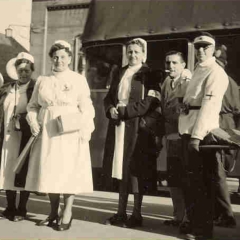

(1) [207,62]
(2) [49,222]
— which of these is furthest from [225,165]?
(2) [49,222]

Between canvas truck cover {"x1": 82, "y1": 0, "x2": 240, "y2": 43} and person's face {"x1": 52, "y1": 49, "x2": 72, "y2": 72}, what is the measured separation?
2800mm

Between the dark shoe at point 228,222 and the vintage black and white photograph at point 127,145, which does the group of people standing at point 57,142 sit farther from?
the dark shoe at point 228,222

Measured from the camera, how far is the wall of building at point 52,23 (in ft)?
42.8

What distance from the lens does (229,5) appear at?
685 centimetres

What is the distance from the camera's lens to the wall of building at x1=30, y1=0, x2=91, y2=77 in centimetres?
1303

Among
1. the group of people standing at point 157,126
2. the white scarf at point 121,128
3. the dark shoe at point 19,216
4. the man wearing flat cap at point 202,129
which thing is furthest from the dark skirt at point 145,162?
the dark shoe at point 19,216

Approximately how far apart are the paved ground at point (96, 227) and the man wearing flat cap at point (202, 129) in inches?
13.1

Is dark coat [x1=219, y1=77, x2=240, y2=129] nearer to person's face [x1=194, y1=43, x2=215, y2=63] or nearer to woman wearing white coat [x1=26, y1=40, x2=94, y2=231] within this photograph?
person's face [x1=194, y1=43, x2=215, y2=63]

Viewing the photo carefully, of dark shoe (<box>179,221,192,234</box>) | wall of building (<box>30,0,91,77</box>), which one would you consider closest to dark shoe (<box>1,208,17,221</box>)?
dark shoe (<box>179,221,192,234</box>)

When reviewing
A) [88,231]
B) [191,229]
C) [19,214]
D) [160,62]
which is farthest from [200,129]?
[160,62]

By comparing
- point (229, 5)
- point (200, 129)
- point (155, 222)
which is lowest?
point (155, 222)

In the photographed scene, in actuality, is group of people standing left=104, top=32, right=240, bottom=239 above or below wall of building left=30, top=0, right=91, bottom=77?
below

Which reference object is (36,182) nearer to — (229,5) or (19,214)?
(19,214)

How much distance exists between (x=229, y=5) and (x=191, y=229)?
380 cm
